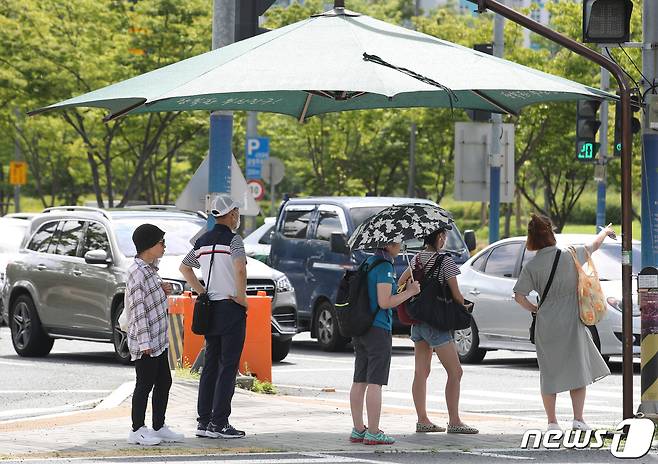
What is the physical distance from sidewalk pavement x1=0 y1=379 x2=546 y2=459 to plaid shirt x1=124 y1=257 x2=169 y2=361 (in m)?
0.71

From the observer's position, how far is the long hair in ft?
37.5

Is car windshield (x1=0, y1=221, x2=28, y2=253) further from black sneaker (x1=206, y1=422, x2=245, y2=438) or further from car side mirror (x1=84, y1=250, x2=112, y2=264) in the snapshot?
black sneaker (x1=206, y1=422, x2=245, y2=438)

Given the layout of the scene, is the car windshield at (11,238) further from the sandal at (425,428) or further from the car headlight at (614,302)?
the sandal at (425,428)

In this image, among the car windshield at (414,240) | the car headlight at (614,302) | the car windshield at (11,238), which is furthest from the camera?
the car windshield at (11,238)

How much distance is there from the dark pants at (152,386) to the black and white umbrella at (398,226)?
5.32 ft

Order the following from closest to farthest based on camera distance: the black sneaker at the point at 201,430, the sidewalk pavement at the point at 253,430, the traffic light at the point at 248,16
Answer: the sidewalk pavement at the point at 253,430 → the black sneaker at the point at 201,430 → the traffic light at the point at 248,16

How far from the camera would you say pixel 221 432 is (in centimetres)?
1133

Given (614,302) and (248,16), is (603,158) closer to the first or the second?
(614,302)

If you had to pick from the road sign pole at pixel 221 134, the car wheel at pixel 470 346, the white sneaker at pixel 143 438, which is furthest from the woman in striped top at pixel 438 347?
the car wheel at pixel 470 346

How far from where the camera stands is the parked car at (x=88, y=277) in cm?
1881

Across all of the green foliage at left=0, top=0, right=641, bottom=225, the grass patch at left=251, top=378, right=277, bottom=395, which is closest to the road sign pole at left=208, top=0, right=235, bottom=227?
the grass patch at left=251, top=378, right=277, bottom=395

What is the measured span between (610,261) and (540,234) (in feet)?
25.3

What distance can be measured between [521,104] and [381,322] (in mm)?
4231

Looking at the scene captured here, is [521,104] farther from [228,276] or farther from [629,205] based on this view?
[228,276]
